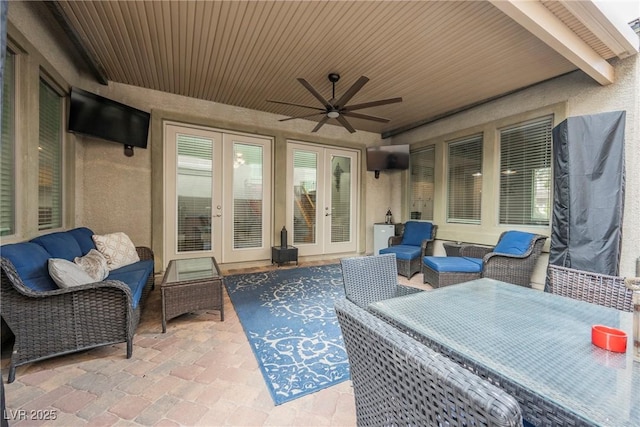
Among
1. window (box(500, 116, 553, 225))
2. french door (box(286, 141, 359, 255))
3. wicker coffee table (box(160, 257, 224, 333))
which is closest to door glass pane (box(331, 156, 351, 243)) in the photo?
french door (box(286, 141, 359, 255))

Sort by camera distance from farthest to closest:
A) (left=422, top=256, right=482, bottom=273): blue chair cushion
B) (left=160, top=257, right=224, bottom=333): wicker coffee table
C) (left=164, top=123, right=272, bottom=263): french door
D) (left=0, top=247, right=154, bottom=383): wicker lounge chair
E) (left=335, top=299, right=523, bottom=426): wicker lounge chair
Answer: (left=164, top=123, right=272, bottom=263): french door → (left=422, top=256, right=482, bottom=273): blue chair cushion → (left=160, top=257, right=224, bottom=333): wicker coffee table → (left=0, top=247, right=154, bottom=383): wicker lounge chair → (left=335, top=299, right=523, bottom=426): wicker lounge chair

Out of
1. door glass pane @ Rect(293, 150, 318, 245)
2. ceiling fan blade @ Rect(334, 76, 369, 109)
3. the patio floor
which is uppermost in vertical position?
ceiling fan blade @ Rect(334, 76, 369, 109)

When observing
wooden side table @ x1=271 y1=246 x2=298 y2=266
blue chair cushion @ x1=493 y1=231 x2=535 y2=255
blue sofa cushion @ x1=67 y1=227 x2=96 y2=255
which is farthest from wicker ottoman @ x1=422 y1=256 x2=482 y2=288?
blue sofa cushion @ x1=67 y1=227 x2=96 y2=255

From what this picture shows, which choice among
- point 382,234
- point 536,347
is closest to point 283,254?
point 382,234

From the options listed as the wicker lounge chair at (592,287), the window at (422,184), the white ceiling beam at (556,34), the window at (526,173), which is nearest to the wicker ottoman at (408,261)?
the window at (422,184)

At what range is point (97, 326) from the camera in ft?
6.30

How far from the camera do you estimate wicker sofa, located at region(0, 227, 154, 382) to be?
66.8 inches

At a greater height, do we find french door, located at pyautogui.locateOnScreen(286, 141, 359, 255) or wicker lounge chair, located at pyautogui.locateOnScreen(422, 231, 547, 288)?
french door, located at pyautogui.locateOnScreen(286, 141, 359, 255)

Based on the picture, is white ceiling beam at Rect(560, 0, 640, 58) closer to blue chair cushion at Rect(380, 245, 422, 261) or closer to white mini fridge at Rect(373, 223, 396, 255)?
blue chair cushion at Rect(380, 245, 422, 261)

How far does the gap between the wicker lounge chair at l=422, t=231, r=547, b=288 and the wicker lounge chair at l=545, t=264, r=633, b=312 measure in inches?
72.6

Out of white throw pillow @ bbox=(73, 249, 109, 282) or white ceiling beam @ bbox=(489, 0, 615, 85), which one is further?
white throw pillow @ bbox=(73, 249, 109, 282)

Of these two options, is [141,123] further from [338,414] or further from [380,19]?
[338,414]

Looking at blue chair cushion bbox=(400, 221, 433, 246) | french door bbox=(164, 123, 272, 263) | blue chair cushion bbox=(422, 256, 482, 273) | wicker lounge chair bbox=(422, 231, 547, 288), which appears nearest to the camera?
wicker lounge chair bbox=(422, 231, 547, 288)

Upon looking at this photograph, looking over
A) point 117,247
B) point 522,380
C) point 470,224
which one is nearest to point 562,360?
point 522,380
